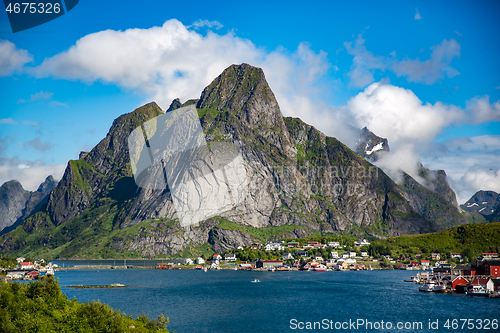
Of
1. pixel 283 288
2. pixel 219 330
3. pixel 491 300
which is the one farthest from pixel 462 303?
pixel 219 330

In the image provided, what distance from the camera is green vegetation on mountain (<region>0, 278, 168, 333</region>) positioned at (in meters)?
32.6

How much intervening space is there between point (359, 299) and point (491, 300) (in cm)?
2659

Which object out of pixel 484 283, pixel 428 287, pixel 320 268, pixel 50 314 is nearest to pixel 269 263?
pixel 320 268

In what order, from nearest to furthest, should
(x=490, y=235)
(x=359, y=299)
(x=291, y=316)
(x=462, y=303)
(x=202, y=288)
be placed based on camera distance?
1. (x=291, y=316)
2. (x=462, y=303)
3. (x=359, y=299)
4. (x=202, y=288)
5. (x=490, y=235)

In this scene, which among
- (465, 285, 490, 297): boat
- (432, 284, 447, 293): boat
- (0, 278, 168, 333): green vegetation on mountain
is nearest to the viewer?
(0, 278, 168, 333): green vegetation on mountain

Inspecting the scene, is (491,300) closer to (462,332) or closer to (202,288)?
(462,332)

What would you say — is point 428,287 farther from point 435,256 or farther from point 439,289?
point 435,256

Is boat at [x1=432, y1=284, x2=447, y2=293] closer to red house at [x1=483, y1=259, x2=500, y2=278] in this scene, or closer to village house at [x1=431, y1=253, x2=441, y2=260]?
red house at [x1=483, y1=259, x2=500, y2=278]

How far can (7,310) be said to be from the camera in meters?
34.0

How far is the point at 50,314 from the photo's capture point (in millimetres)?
37875

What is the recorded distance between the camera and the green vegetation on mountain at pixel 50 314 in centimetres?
3263

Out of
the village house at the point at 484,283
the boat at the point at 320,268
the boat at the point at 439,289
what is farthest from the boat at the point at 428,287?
the boat at the point at 320,268

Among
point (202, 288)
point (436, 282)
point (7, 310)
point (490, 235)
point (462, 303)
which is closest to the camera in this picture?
point (7, 310)

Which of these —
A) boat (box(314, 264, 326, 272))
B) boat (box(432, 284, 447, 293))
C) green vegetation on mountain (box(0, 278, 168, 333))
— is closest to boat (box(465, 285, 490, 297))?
boat (box(432, 284, 447, 293))
